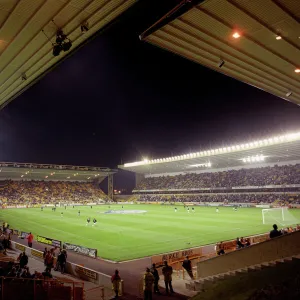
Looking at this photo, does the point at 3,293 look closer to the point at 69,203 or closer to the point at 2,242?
the point at 2,242

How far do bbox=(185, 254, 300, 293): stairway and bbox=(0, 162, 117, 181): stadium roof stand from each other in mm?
62081

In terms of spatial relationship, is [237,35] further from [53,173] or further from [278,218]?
[53,173]

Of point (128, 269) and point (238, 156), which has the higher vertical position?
point (238, 156)

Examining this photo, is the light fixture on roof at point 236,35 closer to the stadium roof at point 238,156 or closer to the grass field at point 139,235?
the grass field at point 139,235

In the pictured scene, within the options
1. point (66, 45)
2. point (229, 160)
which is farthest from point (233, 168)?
point (66, 45)

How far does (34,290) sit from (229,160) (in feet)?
191

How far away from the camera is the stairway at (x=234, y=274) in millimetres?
8820

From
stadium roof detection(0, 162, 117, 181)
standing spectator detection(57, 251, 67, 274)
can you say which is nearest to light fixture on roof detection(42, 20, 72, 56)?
standing spectator detection(57, 251, 67, 274)

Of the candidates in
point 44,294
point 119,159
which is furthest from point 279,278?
point 119,159

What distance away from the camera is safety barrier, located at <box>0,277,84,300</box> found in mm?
9188

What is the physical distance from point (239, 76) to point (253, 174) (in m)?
55.7

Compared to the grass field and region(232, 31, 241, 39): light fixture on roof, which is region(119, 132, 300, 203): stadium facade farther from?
region(232, 31, 241, 39): light fixture on roof

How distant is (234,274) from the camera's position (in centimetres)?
1018

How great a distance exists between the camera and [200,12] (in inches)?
312
